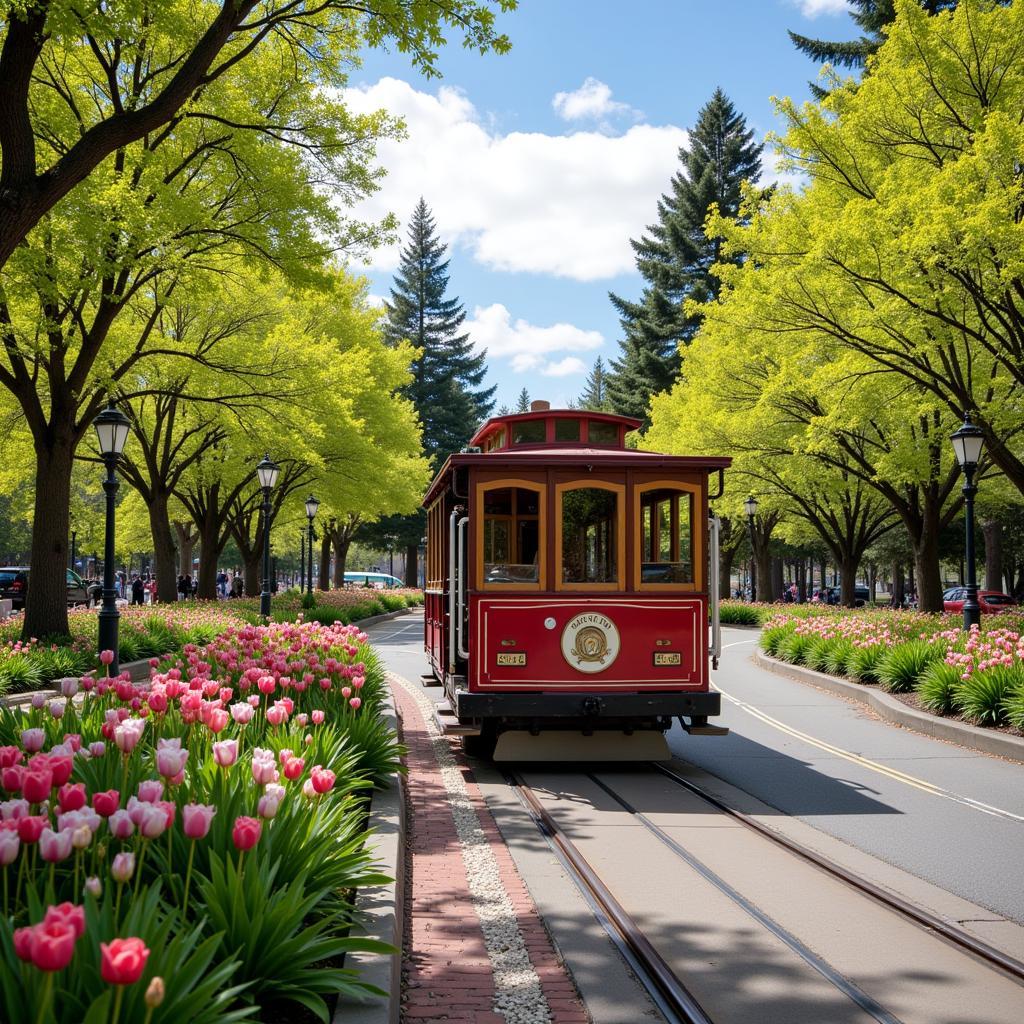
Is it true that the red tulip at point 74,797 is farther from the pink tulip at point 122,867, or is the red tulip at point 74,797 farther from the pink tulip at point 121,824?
the pink tulip at point 122,867

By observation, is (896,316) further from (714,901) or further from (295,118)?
(714,901)

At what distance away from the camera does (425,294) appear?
7588 cm

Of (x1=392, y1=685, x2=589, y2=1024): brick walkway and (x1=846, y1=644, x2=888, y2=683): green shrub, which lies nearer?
(x1=392, y1=685, x2=589, y2=1024): brick walkway

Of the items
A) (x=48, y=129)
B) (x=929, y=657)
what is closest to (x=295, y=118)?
(x=48, y=129)

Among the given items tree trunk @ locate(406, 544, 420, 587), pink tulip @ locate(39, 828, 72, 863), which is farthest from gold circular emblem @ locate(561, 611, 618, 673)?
tree trunk @ locate(406, 544, 420, 587)

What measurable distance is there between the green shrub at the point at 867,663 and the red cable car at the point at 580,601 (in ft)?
24.5

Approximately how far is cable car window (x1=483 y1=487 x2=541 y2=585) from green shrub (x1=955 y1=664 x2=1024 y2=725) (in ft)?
19.2

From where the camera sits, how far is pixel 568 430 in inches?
455

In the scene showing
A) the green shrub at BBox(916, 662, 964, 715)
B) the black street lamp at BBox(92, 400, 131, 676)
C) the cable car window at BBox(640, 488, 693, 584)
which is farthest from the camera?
the black street lamp at BBox(92, 400, 131, 676)

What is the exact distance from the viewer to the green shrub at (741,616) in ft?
127

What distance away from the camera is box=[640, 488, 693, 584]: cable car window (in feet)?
34.7

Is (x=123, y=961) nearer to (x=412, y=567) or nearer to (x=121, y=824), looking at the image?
(x=121, y=824)

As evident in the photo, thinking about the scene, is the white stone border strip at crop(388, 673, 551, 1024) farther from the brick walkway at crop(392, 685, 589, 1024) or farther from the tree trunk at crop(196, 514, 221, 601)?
the tree trunk at crop(196, 514, 221, 601)

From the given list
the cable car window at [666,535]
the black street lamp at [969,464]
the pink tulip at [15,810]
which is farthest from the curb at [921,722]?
the pink tulip at [15,810]
